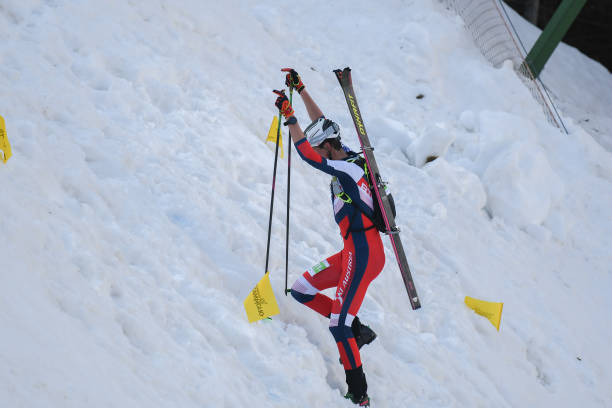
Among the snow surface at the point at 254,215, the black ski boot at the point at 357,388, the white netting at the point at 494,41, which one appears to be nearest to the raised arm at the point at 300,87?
the snow surface at the point at 254,215

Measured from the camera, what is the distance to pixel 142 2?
8945 mm

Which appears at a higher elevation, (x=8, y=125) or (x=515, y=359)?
(x=8, y=125)

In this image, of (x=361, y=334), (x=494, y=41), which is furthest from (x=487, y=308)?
(x=494, y=41)

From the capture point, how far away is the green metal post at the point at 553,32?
1427cm

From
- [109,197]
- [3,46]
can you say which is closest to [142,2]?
[3,46]

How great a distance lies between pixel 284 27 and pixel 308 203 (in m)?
5.53

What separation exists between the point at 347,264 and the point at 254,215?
61.7 inches

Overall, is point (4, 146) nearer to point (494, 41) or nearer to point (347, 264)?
point (347, 264)

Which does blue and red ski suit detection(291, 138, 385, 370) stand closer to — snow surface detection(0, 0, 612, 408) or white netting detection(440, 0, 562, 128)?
snow surface detection(0, 0, 612, 408)

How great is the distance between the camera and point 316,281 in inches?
219

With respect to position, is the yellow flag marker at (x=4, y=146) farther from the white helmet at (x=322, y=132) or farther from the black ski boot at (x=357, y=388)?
the black ski boot at (x=357, y=388)

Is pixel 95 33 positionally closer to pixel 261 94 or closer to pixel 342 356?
pixel 261 94

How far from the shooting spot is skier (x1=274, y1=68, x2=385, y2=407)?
5121 millimetres

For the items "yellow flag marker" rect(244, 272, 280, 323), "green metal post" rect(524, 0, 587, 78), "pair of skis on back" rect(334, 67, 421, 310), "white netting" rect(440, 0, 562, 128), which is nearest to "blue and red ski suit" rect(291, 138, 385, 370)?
Answer: "pair of skis on back" rect(334, 67, 421, 310)
